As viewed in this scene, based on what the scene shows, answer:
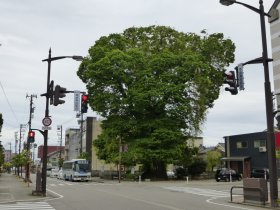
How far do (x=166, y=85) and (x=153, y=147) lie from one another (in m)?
7.62

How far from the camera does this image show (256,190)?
1886 cm

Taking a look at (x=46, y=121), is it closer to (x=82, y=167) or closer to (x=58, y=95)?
(x=58, y=95)

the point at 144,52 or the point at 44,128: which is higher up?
the point at 144,52

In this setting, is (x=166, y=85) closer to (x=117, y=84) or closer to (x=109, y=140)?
(x=117, y=84)

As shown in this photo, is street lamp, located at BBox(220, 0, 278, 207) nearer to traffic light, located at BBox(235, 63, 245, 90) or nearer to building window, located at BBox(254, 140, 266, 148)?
traffic light, located at BBox(235, 63, 245, 90)

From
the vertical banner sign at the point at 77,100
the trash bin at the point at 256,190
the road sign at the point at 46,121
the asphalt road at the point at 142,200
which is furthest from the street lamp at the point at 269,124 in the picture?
the road sign at the point at 46,121

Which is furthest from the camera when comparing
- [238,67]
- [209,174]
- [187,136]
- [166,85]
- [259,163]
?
[209,174]

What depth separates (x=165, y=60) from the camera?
5125 cm

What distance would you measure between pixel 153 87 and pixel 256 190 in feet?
106

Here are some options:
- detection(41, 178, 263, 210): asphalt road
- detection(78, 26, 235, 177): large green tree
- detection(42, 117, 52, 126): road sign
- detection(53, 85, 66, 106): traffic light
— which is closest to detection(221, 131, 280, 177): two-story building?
detection(78, 26, 235, 177): large green tree

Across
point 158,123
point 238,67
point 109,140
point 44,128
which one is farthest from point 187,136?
point 238,67

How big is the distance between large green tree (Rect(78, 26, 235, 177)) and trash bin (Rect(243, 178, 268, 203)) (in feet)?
98.5

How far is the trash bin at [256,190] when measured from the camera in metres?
18.5

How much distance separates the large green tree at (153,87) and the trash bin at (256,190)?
3001 cm
